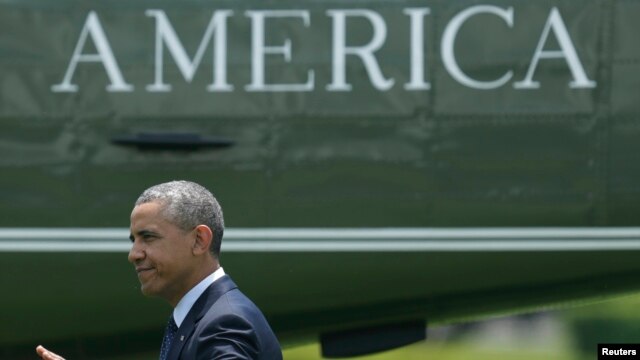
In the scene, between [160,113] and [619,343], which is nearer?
[160,113]

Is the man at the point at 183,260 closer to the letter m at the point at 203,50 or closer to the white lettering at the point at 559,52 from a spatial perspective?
the letter m at the point at 203,50

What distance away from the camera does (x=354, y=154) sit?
4.13m

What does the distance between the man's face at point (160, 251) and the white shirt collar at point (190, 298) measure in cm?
2

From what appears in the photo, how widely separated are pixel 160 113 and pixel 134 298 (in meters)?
0.66

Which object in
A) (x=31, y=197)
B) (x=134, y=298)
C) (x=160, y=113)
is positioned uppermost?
(x=160, y=113)

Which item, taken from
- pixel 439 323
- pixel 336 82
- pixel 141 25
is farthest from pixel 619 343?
pixel 141 25

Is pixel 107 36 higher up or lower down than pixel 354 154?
higher up

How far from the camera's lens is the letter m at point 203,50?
417 cm

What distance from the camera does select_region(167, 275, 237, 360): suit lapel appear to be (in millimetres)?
2191

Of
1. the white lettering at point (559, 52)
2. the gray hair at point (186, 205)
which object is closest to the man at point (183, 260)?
the gray hair at point (186, 205)

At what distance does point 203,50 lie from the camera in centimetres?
416

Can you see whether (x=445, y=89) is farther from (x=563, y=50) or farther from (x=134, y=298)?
(x=134, y=298)
